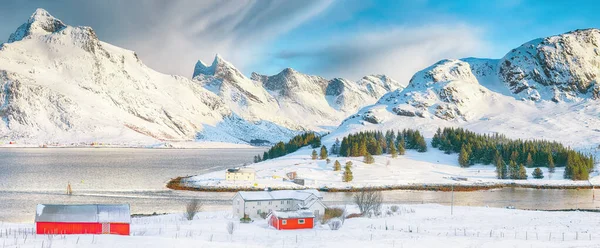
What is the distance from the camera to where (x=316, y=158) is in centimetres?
13025

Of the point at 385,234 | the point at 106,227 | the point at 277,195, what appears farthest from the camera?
the point at 277,195

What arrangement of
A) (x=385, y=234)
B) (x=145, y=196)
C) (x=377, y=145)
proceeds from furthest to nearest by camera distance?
(x=377, y=145) → (x=145, y=196) → (x=385, y=234)

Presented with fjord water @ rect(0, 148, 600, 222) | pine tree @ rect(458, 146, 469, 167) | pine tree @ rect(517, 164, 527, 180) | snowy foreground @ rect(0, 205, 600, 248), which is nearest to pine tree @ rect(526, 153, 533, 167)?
pine tree @ rect(517, 164, 527, 180)

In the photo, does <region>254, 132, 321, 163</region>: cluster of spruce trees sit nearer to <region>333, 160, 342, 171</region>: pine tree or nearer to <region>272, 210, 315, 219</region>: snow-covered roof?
<region>333, 160, 342, 171</region>: pine tree

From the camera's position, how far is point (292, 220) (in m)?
46.1

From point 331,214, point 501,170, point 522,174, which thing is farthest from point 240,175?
point 522,174

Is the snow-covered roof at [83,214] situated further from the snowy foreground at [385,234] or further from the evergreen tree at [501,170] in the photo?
the evergreen tree at [501,170]

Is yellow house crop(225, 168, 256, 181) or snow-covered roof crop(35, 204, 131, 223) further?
yellow house crop(225, 168, 256, 181)

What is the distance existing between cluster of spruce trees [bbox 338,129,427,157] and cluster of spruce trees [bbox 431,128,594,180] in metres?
7.82

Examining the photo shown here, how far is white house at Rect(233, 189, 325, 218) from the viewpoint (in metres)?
57.8

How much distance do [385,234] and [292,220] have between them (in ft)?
30.6

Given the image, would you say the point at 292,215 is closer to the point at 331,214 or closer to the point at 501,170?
the point at 331,214

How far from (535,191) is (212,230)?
258 ft

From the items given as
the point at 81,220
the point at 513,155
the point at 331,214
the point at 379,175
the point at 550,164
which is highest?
the point at 513,155
